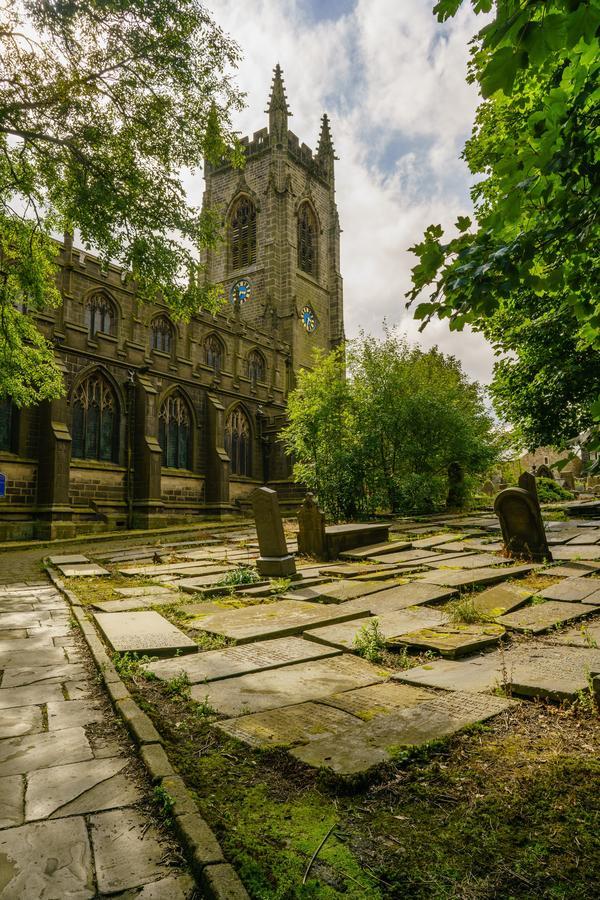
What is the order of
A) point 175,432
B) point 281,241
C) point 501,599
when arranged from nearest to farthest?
1. point 501,599
2. point 175,432
3. point 281,241

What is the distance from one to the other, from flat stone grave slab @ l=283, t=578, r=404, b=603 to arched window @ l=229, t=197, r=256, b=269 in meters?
34.4

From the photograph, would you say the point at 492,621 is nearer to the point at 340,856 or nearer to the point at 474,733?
the point at 474,733

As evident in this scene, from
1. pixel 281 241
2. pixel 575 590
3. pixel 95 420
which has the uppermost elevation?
pixel 281 241

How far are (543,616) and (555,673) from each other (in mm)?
1698

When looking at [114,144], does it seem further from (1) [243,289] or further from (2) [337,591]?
(1) [243,289]

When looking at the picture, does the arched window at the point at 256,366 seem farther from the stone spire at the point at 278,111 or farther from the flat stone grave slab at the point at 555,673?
the flat stone grave slab at the point at 555,673

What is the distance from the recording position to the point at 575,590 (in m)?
6.01

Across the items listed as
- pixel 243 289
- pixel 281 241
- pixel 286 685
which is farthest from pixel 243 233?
pixel 286 685

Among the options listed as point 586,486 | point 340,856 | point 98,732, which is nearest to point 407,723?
point 340,856

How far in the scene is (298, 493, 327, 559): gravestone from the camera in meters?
10.1

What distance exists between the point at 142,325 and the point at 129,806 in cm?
2311

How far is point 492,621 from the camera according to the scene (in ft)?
16.3

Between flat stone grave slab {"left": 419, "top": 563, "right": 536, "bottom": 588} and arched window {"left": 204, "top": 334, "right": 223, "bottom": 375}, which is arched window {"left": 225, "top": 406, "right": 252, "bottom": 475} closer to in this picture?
arched window {"left": 204, "top": 334, "right": 223, "bottom": 375}

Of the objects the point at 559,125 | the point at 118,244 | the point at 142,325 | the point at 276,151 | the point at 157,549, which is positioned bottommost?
the point at 157,549
